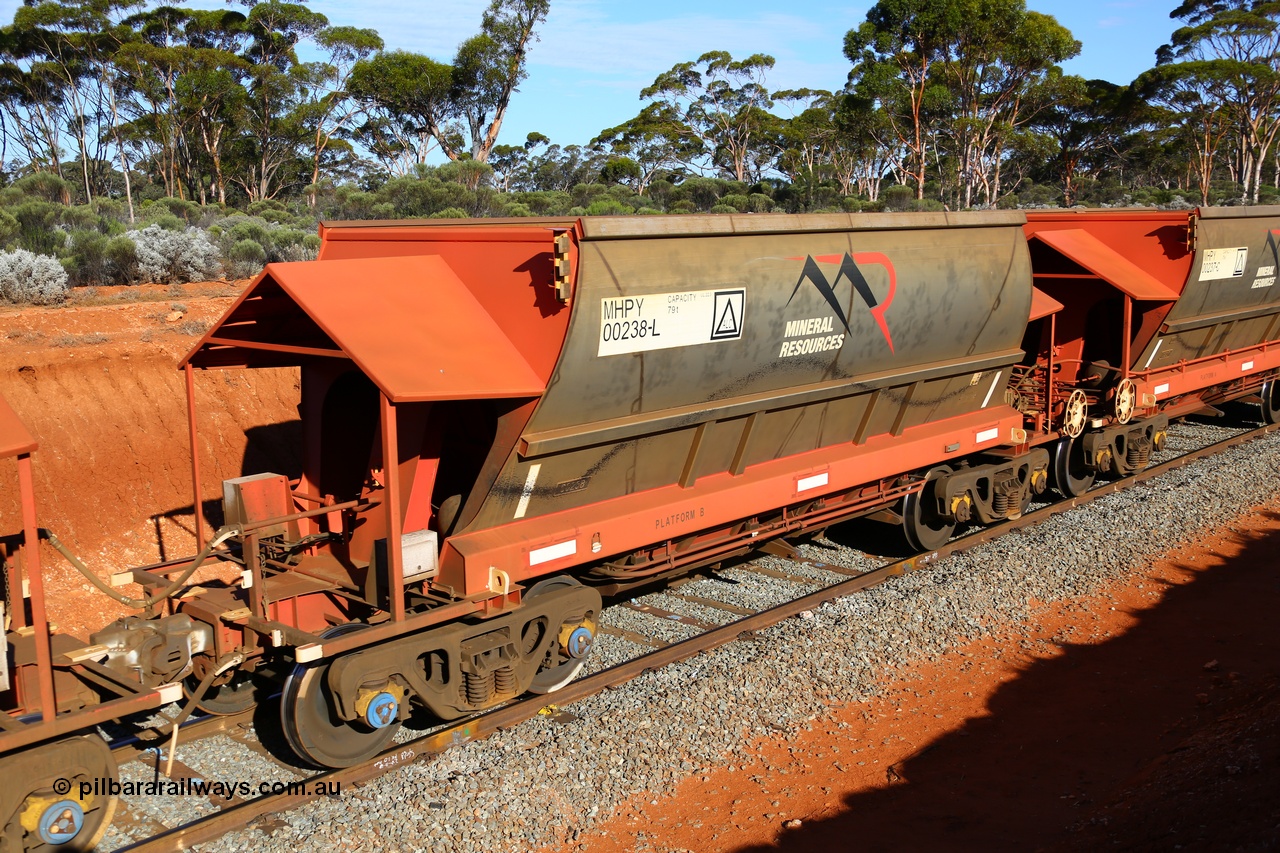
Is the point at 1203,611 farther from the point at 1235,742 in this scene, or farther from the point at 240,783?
the point at 240,783

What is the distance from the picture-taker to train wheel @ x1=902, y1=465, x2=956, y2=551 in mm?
10453

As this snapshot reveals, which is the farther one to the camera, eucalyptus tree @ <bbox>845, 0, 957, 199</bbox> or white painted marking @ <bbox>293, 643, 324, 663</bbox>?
eucalyptus tree @ <bbox>845, 0, 957, 199</bbox>

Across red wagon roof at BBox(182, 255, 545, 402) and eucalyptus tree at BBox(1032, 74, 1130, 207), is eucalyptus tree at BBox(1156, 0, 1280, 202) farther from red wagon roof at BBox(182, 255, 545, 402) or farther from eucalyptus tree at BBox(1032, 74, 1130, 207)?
red wagon roof at BBox(182, 255, 545, 402)

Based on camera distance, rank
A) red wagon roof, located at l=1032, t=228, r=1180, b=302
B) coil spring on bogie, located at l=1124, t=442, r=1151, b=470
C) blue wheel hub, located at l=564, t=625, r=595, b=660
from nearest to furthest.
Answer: blue wheel hub, located at l=564, t=625, r=595, b=660 < red wagon roof, located at l=1032, t=228, r=1180, b=302 < coil spring on bogie, located at l=1124, t=442, r=1151, b=470

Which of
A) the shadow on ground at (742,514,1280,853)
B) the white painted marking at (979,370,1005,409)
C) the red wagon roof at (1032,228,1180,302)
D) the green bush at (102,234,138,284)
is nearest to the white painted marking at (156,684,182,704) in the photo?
the shadow on ground at (742,514,1280,853)

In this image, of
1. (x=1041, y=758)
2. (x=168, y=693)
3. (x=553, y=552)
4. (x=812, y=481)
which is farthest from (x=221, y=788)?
(x=812, y=481)

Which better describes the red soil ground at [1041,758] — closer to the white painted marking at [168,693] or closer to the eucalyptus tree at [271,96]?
the white painted marking at [168,693]

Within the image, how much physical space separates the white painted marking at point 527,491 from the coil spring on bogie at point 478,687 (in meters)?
1.04

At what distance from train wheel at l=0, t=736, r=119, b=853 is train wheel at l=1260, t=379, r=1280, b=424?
54.0 feet

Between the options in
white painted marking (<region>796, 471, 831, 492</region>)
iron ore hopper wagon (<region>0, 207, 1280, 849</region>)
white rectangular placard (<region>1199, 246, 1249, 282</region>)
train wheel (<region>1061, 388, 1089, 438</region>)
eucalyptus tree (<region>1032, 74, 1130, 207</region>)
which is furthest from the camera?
eucalyptus tree (<region>1032, 74, 1130, 207</region>)

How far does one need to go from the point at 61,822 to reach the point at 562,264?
153 inches

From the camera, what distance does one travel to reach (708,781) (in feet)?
20.3

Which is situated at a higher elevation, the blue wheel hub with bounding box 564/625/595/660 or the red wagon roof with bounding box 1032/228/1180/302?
the red wagon roof with bounding box 1032/228/1180/302

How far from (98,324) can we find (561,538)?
30.9ft
